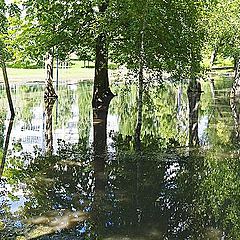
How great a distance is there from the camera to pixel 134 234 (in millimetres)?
6664

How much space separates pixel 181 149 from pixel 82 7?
9.39 meters

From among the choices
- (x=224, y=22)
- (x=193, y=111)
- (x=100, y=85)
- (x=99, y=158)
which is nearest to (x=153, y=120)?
(x=193, y=111)

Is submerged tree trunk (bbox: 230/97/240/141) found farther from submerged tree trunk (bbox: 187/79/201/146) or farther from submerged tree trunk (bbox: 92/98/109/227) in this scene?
submerged tree trunk (bbox: 92/98/109/227)

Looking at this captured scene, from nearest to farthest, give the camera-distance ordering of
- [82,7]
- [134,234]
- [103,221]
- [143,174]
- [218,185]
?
[134,234], [103,221], [218,185], [143,174], [82,7]

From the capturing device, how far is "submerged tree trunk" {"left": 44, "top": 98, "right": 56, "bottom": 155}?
1366 cm

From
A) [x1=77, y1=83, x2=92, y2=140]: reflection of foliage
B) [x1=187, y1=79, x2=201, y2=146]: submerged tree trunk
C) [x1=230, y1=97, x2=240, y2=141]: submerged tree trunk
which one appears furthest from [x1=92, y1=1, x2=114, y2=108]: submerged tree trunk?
[x1=230, y1=97, x2=240, y2=141]: submerged tree trunk

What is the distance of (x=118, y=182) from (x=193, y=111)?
43.2 feet

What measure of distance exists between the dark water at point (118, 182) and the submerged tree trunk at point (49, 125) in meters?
0.04

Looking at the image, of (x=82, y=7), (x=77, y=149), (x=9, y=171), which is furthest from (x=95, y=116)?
(x=9, y=171)

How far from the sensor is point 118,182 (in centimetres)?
962

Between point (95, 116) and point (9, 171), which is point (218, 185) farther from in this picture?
point (95, 116)

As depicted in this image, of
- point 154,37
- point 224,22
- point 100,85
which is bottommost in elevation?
point 100,85

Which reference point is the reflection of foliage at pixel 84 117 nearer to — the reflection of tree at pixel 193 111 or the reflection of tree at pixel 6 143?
the reflection of tree at pixel 6 143

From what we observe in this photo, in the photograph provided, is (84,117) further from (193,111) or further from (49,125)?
(193,111)
